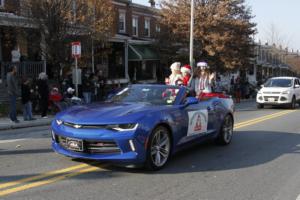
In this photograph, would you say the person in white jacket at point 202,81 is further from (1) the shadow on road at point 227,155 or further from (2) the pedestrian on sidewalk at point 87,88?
(2) the pedestrian on sidewalk at point 87,88

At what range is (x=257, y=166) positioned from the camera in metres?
8.20

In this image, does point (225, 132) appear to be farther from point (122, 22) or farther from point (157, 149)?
point (122, 22)

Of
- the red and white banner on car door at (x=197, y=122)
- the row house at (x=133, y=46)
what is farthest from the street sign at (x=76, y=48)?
the row house at (x=133, y=46)

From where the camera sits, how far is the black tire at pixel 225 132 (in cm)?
1007

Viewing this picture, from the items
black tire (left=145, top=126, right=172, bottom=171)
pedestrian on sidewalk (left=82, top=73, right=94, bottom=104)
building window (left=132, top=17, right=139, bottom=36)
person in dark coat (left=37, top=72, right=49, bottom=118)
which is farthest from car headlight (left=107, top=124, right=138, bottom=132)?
building window (left=132, top=17, right=139, bottom=36)

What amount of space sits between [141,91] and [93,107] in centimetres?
119

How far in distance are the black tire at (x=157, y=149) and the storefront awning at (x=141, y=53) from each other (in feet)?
83.3

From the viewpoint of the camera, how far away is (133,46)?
3388 centimetres

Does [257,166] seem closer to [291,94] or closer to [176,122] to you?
[176,122]

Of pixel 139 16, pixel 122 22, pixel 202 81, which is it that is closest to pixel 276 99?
pixel 202 81

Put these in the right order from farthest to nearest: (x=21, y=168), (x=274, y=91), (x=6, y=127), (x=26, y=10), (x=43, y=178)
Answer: (x=274, y=91), (x=26, y=10), (x=6, y=127), (x=21, y=168), (x=43, y=178)

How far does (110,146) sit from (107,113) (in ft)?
1.84

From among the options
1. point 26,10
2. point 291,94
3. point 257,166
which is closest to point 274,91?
point 291,94

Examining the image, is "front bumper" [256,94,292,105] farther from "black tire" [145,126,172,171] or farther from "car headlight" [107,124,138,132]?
"car headlight" [107,124,138,132]
